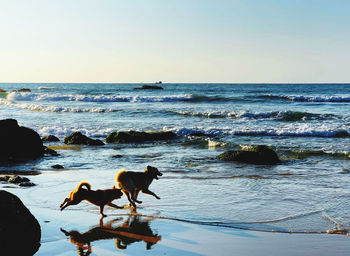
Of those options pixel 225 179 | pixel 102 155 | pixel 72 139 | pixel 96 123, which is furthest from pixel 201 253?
pixel 96 123

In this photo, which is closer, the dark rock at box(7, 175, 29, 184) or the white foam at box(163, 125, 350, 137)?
the dark rock at box(7, 175, 29, 184)

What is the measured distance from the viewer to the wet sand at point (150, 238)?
5.24 m

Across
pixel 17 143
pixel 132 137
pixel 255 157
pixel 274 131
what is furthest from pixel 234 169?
pixel 274 131

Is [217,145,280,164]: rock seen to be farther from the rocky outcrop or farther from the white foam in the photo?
the white foam

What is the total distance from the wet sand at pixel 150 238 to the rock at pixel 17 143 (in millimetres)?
7566

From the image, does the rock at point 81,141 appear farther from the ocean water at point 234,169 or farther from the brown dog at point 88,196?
the brown dog at point 88,196

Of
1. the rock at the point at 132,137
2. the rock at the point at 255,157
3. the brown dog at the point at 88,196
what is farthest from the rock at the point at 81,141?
the brown dog at the point at 88,196

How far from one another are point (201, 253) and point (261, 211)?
7.69 ft

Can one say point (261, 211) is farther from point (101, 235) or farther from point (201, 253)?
point (101, 235)

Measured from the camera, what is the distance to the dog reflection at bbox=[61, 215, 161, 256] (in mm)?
5469

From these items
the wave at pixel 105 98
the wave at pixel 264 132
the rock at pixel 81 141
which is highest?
the wave at pixel 105 98

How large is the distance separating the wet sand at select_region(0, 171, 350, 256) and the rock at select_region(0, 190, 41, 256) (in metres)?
0.16

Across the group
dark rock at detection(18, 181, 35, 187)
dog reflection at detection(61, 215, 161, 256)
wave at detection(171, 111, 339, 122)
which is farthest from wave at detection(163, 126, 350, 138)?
dog reflection at detection(61, 215, 161, 256)

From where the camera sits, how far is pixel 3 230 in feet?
16.9
